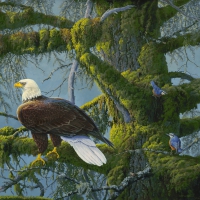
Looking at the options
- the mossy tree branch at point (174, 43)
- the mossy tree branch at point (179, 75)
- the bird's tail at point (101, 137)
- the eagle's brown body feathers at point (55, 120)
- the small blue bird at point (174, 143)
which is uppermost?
the mossy tree branch at point (174, 43)

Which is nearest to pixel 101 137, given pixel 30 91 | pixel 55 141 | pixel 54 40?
pixel 55 141

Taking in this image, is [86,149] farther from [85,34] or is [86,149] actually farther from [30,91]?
[85,34]

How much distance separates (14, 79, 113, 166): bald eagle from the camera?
523 centimetres

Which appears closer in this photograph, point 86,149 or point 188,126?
point 86,149

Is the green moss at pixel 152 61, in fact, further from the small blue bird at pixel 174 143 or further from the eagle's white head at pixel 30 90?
the eagle's white head at pixel 30 90

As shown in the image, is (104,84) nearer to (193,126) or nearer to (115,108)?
(115,108)

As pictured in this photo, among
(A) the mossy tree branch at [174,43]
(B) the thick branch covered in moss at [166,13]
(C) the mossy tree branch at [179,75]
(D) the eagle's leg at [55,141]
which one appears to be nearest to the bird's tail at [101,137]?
(D) the eagle's leg at [55,141]

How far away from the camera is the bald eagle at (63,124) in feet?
17.1

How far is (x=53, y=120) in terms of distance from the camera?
5281 millimetres

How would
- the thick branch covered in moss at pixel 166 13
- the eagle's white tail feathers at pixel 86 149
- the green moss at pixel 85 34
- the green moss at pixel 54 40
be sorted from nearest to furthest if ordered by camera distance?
the eagle's white tail feathers at pixel 86 149
the green moss at pixel 85 34
the green moss at pixel 54 40
the thick branch covered in moss at pixel 166 13

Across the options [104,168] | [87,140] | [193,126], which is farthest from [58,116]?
[193,126]

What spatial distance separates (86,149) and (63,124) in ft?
1.02

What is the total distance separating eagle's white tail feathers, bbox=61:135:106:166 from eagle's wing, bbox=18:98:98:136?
6 cm

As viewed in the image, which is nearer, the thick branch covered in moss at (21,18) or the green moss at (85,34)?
the green moss at (85,34)
